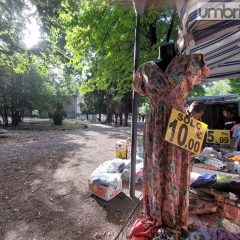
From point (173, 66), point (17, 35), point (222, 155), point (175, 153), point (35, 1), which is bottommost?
point (222, 155)

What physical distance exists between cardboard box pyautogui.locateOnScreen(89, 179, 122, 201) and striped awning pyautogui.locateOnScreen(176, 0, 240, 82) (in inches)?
116

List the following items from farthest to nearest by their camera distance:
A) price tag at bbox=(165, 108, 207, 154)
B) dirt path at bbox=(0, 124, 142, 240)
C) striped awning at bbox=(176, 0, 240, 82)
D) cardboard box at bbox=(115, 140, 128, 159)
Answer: cardboard box at bbox=(115, 140, 128, 159), dirt path at bbox=(0, 124, 142, 240), price tag at bbox=(165, 108, 207, 154), striped awning at bbox=(176, 0, 240, 82)

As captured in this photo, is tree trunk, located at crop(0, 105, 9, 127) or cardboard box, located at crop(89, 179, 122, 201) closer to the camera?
cardboard box, located at crop(89, 179, 122, 201)

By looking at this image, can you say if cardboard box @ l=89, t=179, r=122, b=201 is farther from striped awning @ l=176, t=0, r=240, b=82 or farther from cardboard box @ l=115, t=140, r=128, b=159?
striped awning @ l=176, t=0, r=240, b=82

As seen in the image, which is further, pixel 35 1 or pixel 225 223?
pixel 35 1

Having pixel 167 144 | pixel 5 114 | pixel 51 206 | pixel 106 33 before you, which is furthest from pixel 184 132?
pixel 5 114

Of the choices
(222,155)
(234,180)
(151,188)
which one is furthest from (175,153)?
(222,155)

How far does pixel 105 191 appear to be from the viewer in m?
4.49

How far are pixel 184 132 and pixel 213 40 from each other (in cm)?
185

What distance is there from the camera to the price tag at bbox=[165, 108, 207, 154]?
94.8 inches

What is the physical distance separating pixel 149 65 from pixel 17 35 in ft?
38.5

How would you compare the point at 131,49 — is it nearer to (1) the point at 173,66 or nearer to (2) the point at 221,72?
(2) the point at 221,72

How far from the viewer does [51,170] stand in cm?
695

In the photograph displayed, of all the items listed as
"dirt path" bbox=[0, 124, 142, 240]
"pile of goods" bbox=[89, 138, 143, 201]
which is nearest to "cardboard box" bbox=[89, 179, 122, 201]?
"pile of goods" bbox=[89, 138, 143, 201]
